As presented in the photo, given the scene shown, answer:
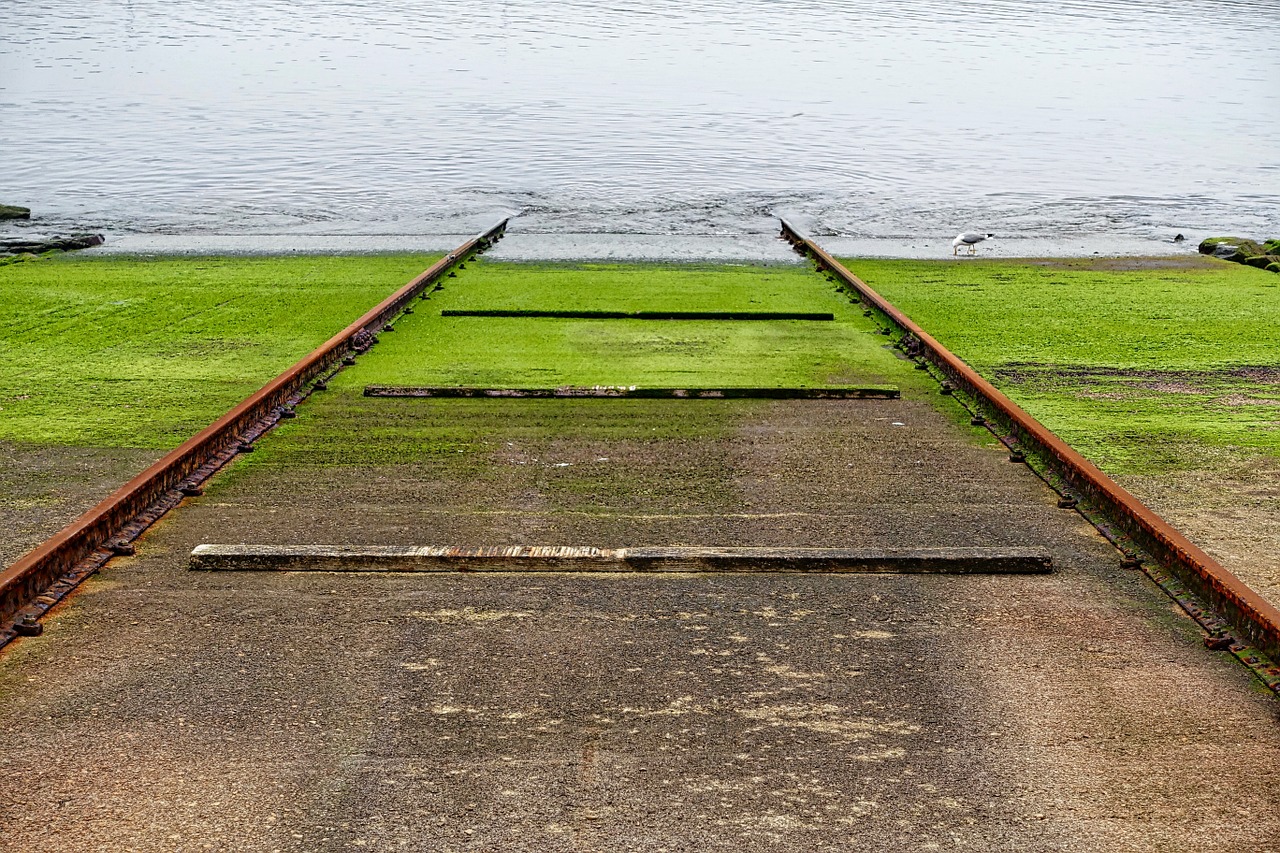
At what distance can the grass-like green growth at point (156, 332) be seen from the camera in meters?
6.29

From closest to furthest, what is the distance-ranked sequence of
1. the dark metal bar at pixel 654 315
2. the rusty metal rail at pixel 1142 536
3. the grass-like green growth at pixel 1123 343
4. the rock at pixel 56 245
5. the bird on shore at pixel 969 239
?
1. the rusty metal rail at pixel 1142 536
2. the grass-like green growth at pixel 1123 343
3. the dark metal bar at pixel 654 315
4. the rock at pixel 56 245
5. the bird on shore at pixel 969 239

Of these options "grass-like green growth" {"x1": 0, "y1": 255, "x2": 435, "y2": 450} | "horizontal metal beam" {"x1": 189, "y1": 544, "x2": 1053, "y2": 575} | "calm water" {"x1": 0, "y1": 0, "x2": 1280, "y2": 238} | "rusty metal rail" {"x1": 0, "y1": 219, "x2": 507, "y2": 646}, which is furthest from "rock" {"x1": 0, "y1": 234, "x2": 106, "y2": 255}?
"horizontal metal beam" {"x1": 189, "y1": 544, "x2": 1053, "y2": 575}

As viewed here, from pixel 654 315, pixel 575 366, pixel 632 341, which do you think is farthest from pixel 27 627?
pixel 654 315

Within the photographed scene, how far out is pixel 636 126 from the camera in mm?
28391

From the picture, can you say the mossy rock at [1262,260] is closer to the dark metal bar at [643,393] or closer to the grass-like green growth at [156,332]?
the dark metal bar at [643,393]

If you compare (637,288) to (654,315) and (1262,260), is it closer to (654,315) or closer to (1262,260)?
(654,315)

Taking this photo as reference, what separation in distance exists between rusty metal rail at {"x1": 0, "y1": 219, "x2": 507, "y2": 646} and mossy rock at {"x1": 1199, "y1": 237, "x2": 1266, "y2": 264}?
9.25 m

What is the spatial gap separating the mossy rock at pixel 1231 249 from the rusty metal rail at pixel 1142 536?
733cm

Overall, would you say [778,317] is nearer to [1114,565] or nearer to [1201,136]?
[1114,565]

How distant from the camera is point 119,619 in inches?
152

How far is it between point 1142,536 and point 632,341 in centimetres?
419

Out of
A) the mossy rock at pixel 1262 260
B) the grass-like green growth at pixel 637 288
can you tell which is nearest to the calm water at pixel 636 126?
the mossy rock at pixel 1262 260

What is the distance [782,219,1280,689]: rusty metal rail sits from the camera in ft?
12.0

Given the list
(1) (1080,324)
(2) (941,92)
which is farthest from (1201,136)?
(1) (1080,324)
